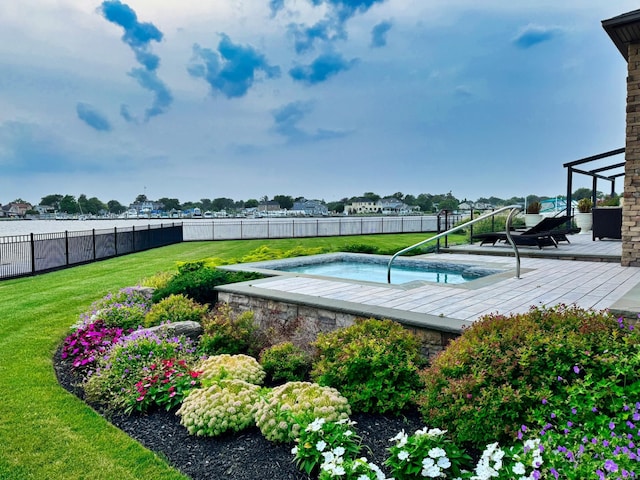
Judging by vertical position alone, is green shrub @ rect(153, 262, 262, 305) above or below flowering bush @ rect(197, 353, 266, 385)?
above

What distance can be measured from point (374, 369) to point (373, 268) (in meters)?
6.03

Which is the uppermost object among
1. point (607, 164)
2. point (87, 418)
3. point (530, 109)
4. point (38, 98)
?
point (38, 98)

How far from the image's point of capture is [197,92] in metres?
23.4

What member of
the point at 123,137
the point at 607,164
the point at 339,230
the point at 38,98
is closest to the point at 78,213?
the point at 123,137

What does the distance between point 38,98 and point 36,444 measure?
78.3ft

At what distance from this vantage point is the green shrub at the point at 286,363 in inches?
163

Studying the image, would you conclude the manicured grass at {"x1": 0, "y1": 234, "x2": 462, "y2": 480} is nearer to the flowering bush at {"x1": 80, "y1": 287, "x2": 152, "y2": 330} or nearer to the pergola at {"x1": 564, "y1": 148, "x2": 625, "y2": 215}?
the flowering bush at {"x1": 80, "y1": 287, "x2": 152, "y2": 330}

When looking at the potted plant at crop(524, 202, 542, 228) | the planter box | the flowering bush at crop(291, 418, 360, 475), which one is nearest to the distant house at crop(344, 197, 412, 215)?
the potted plant at crop(524, 202, 542, 228)

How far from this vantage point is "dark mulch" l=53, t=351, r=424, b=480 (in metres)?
2.71

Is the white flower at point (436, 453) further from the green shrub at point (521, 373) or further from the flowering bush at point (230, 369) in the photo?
the flowering bush at point (230, 369)

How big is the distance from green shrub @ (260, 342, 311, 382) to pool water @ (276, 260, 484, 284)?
11.3 ft

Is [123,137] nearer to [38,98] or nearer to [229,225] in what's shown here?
[38,98]

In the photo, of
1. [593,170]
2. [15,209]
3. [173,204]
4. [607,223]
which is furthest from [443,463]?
[15,209]

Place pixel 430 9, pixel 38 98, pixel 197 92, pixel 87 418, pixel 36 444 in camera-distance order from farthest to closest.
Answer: pixel 197 92 < pixel 38 98 < pixel 430 9 < pixel 87 418 < pixel 36 444
